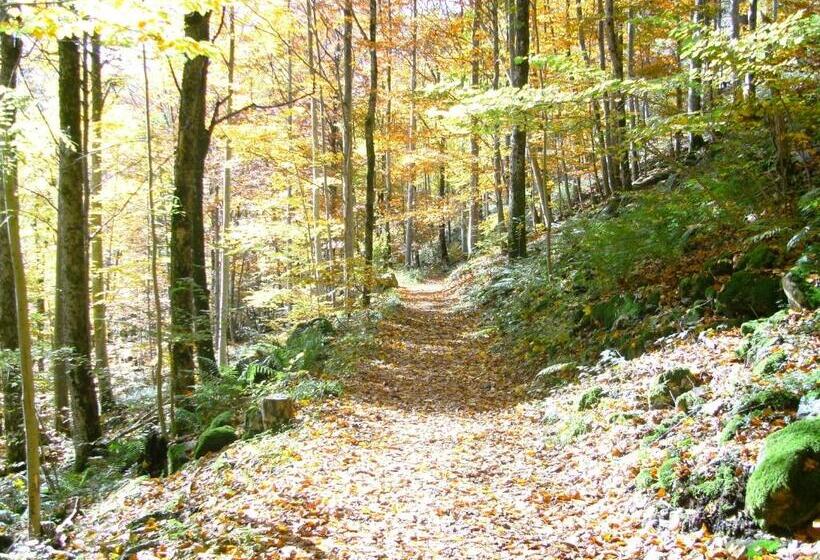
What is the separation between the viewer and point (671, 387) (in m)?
5.72

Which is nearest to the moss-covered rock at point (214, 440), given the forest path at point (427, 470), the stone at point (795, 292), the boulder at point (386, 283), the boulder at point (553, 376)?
the forest path at point (427, 470)

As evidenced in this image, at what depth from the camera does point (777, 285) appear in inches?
244

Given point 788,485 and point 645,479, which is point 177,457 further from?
point 788,485

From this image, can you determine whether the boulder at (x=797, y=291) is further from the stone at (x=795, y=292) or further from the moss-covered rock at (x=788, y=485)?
the moss-covered rock at (x=788, y=485)

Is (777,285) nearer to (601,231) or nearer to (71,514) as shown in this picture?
(601,231)

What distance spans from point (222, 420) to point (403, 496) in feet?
13.5

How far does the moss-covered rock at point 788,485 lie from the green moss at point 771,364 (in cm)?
128

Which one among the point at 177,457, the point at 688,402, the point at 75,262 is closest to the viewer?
the point at 688,402

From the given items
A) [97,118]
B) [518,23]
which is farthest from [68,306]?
[518,23]

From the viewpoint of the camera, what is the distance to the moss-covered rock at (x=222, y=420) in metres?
8.40

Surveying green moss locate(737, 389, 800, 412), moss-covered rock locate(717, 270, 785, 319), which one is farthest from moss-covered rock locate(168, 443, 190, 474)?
moss-covered rock locate(717, 270, 785, 319)

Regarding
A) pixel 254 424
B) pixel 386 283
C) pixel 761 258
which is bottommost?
pixel 254 424

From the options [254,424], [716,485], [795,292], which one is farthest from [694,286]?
[254,424]

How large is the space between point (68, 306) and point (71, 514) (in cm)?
386
